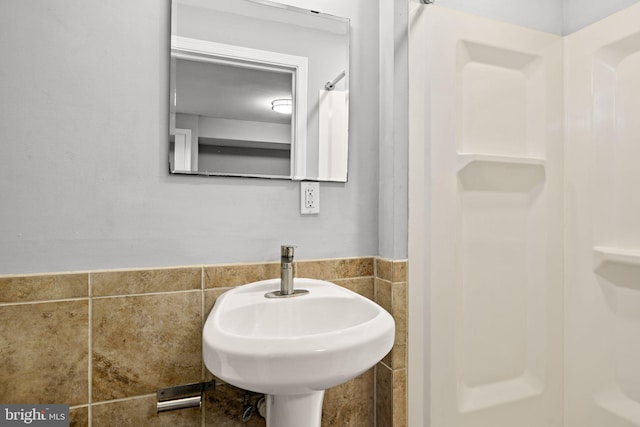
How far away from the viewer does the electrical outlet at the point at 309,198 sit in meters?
1.11

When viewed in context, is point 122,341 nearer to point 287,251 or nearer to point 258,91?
point 287,251

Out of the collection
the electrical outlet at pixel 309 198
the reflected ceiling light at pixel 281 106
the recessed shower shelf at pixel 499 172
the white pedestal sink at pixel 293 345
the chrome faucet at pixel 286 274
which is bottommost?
the white pedestal sink at pixel 293 345

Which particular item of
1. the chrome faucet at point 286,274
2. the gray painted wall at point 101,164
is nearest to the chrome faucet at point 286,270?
the chrome faucet at point 286,274

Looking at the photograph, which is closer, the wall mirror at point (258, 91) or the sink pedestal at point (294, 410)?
the sink pedestal at point (294, 410)

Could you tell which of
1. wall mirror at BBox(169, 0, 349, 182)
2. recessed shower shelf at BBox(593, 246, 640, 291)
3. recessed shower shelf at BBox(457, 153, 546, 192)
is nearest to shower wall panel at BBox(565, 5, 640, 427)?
recessed shower shelf at BBox(593, 246, 640, 291)

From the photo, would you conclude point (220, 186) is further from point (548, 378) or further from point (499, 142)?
point (548, 378)

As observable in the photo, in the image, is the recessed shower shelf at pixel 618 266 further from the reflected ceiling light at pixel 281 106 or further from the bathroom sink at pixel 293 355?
the reflected ceiling light at pixel 281 106

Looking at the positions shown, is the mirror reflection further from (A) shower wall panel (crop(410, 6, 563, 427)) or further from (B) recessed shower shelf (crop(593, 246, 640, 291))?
(B) recessed shower shelf (crop(593, 246, 640, 291))

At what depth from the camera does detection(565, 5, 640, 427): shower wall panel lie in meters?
1.10

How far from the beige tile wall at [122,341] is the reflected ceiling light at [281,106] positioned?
0.50 meters

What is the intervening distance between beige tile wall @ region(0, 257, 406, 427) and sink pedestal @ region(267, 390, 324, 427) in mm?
225

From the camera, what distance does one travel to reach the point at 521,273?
1256 millimetres

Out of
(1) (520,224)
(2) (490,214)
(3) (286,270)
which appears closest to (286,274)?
(3) (286,270)

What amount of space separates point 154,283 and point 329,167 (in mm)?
647
